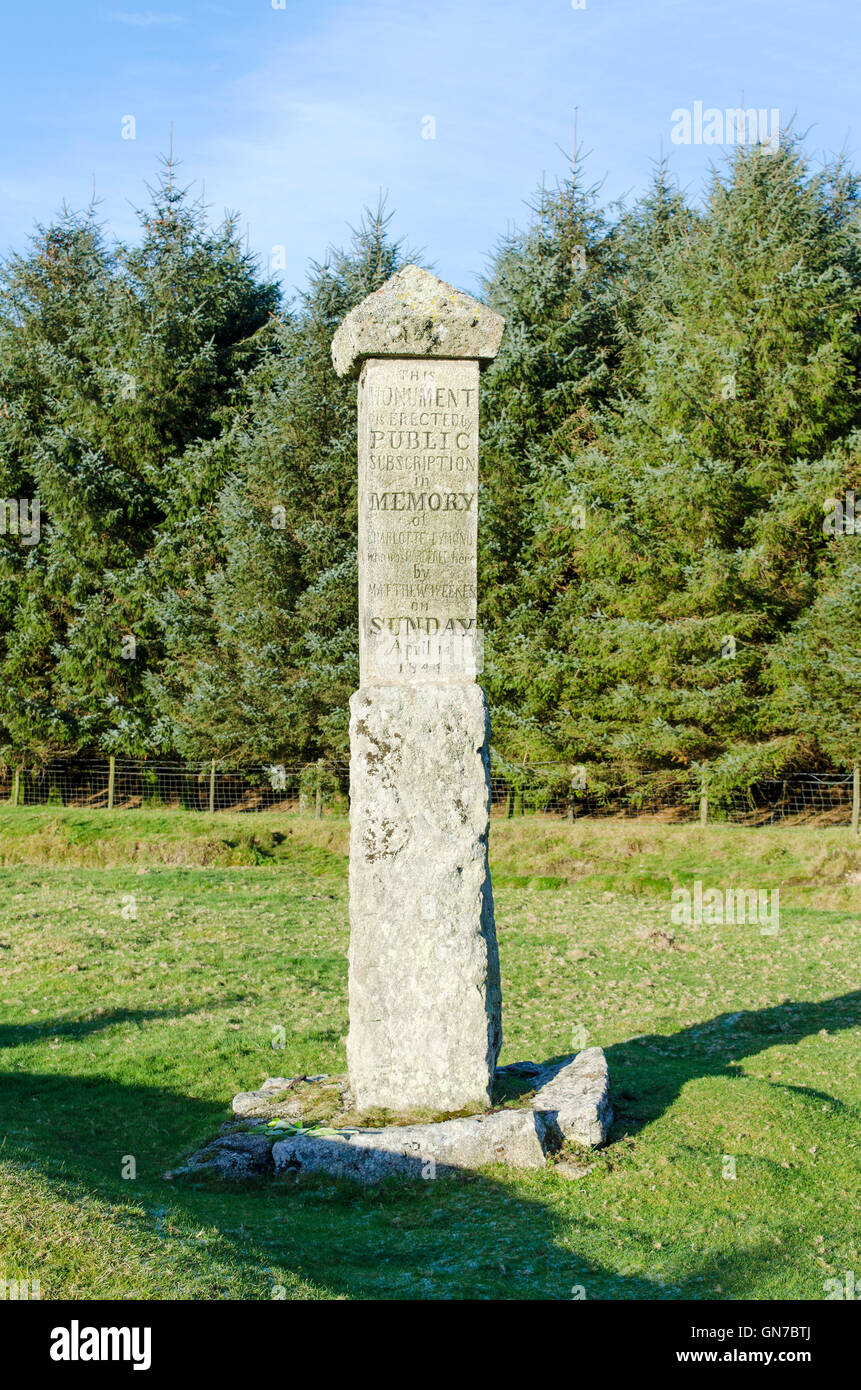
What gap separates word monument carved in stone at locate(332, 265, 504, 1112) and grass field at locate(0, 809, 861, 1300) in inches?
43.4

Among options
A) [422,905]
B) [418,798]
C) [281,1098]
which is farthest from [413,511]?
[281,1098]

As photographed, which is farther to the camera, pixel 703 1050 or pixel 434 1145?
pixel 703 1050

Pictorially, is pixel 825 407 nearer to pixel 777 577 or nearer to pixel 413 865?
pixel 777 577

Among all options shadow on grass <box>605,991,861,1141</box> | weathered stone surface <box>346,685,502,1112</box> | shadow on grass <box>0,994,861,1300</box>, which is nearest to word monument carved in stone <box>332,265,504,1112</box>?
weathered stone surface <box>346,685,502,1112</box>

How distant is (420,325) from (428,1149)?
586 cm

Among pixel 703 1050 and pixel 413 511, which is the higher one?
pixel 413 511

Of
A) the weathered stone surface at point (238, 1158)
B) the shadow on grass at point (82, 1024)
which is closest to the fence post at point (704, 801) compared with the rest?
the shadow on grass at point (82, 1024)

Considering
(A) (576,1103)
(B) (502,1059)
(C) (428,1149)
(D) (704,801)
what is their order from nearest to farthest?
(C) (428,1149) → (A) (576,1103) → (B) (502,1059) → (D) (704,801)

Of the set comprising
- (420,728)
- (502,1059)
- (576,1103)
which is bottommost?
(502,1059)

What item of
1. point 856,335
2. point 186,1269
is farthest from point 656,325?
point 186,1269

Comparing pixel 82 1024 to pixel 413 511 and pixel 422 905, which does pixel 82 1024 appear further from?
pixel 413 511

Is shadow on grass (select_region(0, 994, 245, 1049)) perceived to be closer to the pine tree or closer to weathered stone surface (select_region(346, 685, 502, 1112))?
weathered stone surface (select_region(346, 685, 502, 1112))

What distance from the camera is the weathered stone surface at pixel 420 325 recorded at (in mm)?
8469

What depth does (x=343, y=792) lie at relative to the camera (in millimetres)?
27469
